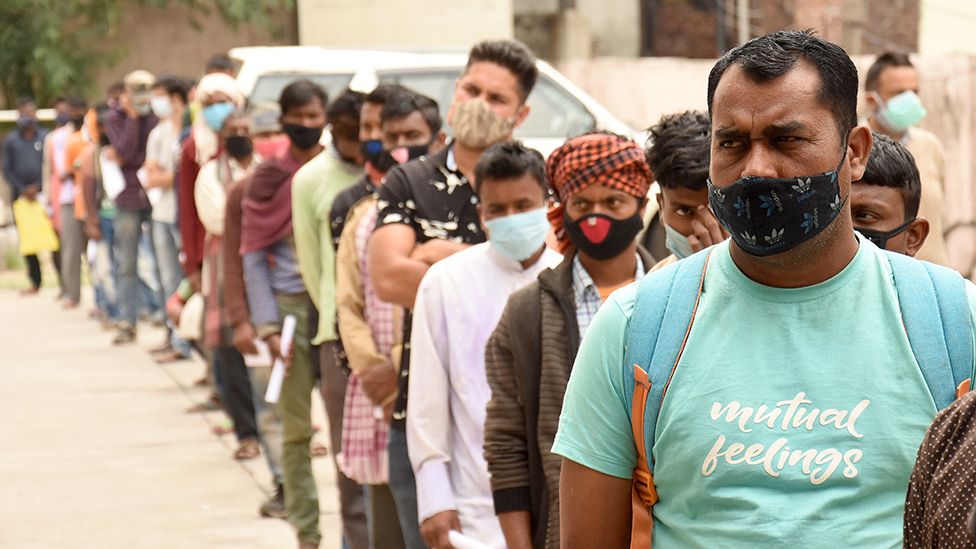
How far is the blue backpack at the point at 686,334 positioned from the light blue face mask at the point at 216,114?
758 cm

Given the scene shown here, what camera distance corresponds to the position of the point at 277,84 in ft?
42.7

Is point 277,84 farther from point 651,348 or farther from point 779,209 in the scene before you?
point 779,209

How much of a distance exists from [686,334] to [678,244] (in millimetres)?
1171

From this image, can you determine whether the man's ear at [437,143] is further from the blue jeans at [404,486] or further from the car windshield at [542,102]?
the car windshield at [542,102]

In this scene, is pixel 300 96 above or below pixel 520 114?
below

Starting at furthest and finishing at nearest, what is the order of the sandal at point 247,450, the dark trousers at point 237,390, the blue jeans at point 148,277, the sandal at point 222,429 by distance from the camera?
the blue jeans at point 148,277
the sandal at point 222,429
the sandal at point 247,450
the dark trousers at point 237,390

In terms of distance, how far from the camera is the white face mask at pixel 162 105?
13.5m

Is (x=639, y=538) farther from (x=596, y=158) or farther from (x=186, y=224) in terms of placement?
(x=186, y=224)

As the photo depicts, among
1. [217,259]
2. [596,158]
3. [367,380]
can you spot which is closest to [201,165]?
[217,259]

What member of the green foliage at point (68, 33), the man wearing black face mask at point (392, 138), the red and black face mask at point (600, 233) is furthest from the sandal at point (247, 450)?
the green foliage at point (68, 33)

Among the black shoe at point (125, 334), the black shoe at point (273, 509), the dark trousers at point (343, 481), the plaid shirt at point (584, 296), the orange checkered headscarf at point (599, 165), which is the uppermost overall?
the orange checkered headscarf at point (599, 165)

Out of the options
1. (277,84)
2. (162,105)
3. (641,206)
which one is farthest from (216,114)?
(641,206)

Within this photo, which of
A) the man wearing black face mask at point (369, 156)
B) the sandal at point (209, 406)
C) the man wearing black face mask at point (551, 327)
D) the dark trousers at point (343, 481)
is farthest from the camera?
the sandal at point (209, 406)

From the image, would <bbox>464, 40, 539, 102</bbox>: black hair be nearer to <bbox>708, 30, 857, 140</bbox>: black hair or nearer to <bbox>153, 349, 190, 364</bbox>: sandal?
<bbox>708, 30, 857, 140</bbox>: black hair
